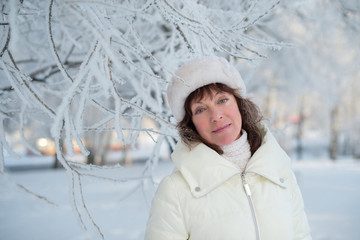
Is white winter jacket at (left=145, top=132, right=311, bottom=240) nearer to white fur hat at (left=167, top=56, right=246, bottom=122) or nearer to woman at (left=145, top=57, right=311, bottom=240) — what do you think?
woman at (left=145, top=57, right=311, bottom=240)

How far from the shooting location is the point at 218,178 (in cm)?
124

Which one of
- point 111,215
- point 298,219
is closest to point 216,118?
point 298,219

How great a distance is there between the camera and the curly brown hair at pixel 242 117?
1.34m

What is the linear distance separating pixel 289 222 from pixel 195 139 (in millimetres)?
609

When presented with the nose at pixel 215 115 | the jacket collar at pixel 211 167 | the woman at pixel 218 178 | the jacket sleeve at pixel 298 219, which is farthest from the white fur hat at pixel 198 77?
the jacket sleeve at pixel 298 219

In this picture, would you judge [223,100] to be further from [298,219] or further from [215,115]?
[298,219]

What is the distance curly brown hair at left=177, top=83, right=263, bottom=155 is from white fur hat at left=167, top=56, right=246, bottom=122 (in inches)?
1.3

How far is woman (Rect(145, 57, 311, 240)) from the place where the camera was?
1208mm

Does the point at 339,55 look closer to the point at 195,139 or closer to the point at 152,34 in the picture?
the point at 152,34

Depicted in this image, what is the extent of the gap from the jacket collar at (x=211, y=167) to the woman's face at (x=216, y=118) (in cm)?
7

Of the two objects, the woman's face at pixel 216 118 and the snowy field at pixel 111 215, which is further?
the snowy field at pixel 111 215

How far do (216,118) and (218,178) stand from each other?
0.28 metres

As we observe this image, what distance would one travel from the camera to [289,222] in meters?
1.31

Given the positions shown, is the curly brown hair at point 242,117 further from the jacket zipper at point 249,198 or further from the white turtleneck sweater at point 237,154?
the jacket zipper at point 249,198
